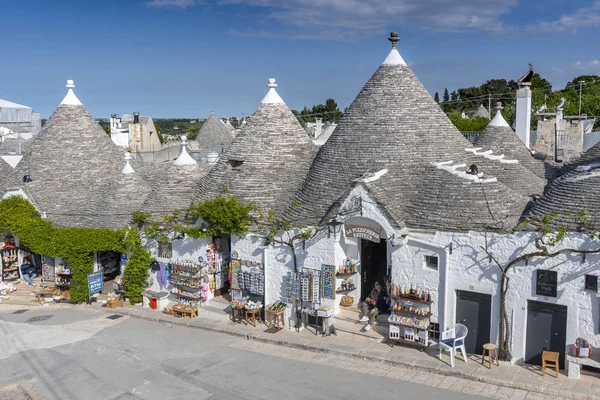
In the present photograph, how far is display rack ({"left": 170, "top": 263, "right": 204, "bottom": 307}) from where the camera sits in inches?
765

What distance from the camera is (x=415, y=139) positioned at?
17719mm

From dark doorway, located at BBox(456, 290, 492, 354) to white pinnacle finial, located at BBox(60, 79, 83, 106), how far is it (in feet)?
66.2

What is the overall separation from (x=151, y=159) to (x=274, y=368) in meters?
27.3

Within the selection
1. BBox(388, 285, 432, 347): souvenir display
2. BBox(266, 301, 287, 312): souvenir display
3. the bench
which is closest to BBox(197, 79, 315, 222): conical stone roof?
BBox(266, 301, 287, 312): souvenir display

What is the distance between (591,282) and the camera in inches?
509

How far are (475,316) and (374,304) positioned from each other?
315 cm

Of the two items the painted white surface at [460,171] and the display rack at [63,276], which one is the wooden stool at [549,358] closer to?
the painted white surface at [460,171]

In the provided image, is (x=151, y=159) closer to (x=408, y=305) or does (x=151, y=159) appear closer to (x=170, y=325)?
(x=170, y=325)

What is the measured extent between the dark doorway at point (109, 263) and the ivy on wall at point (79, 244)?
83 cm

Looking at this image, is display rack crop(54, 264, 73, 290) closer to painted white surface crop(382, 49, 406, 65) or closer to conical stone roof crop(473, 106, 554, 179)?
painted white surface crop(382, 49, 406, 65)

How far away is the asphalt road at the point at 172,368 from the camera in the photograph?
44.1 ft

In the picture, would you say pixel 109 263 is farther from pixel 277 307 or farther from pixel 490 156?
pixel 490 156

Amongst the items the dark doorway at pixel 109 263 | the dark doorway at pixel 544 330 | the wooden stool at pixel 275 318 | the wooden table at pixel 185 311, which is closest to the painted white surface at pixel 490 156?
the dark doorway at pixel 544 330

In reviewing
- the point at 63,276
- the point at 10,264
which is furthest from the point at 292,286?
the point at 10,264
